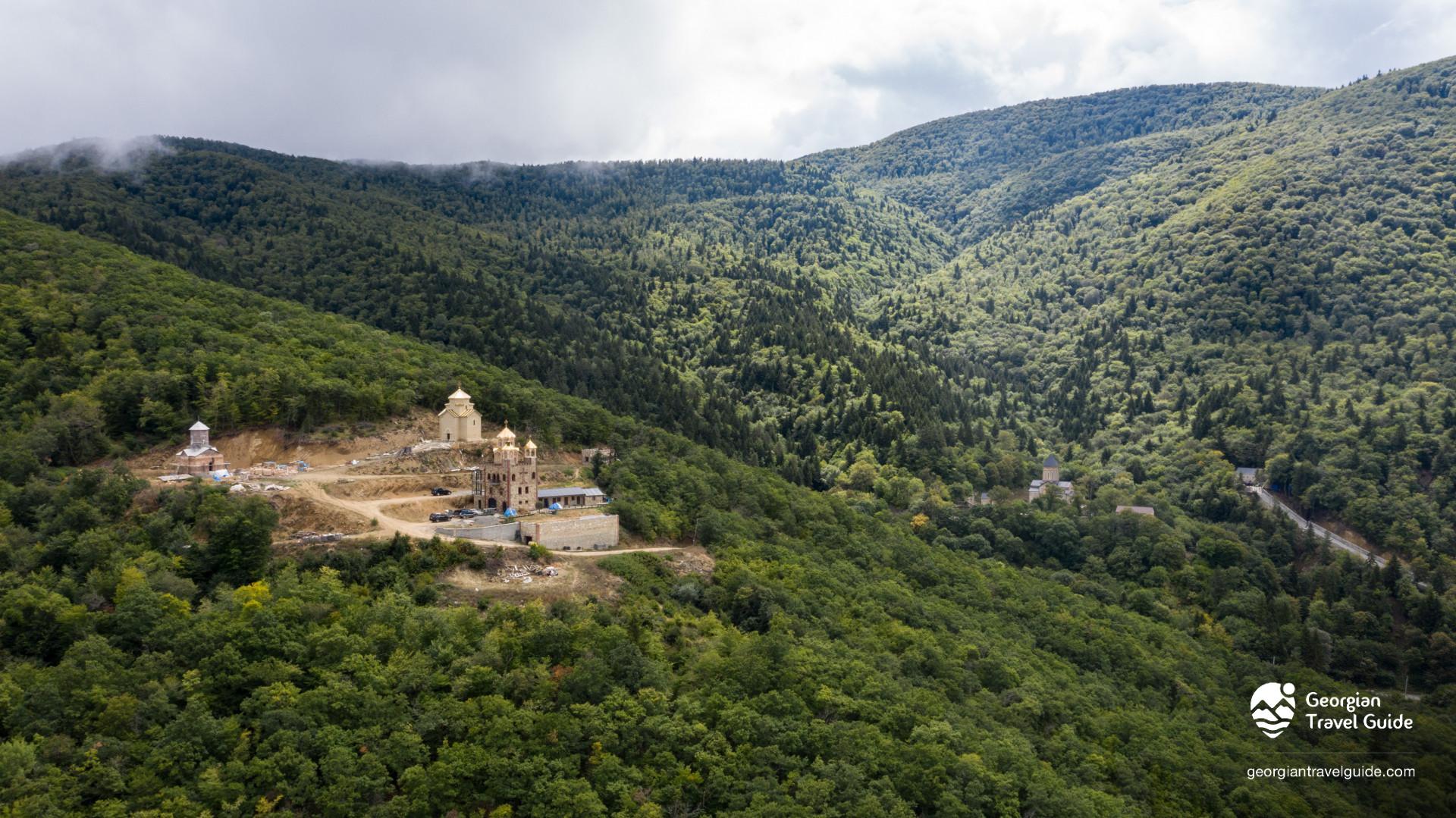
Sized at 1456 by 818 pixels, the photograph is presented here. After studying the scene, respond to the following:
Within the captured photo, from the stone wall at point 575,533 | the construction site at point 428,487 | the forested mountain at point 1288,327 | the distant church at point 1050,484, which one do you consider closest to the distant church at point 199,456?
the construction site at point 428,487

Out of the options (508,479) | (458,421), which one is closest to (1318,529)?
(508,479)

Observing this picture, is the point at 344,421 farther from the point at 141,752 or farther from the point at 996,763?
the point at 996,763

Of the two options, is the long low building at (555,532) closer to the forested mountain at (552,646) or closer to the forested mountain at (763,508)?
the forested mountain at (552,646)

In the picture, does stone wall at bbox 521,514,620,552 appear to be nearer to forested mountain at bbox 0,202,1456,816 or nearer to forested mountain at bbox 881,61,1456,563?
forested mountain at bbox 0,202,1456,816

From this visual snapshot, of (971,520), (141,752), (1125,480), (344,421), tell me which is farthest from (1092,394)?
(141,752)

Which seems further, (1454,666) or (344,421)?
(1454,666)
